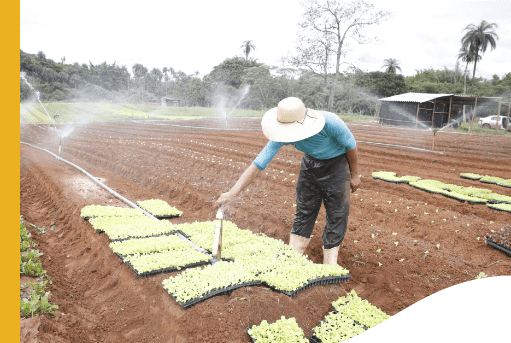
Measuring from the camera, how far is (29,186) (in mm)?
7910

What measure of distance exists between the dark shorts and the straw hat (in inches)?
35.9

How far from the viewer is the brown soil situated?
9.04ft

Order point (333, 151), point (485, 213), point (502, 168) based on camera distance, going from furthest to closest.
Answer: point (502, 168)
point (485, 213)
point (333, 151)

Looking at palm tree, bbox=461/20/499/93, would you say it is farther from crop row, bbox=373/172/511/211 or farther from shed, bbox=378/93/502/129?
shed, bbox=378/93/502/129

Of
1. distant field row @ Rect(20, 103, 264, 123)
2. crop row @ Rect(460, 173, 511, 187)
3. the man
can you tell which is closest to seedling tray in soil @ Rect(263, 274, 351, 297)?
the man

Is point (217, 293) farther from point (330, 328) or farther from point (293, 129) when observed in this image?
point (293, 129)

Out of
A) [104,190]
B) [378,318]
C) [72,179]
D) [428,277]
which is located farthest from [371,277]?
[72,179]

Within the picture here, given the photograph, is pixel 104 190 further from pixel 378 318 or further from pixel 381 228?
pixel 378 318

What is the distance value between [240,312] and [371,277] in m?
1.94

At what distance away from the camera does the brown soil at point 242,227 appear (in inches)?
108

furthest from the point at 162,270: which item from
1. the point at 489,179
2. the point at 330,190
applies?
the point at 489,179

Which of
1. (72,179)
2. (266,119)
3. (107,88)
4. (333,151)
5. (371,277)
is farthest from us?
(107,88)

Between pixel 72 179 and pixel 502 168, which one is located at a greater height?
pixel 502 168

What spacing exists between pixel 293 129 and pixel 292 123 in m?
0.05
